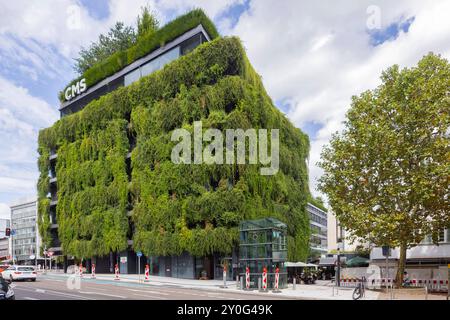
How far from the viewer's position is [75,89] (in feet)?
214

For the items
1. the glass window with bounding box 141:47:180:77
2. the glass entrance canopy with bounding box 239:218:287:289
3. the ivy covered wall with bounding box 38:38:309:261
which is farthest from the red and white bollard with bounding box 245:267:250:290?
the glass window with bounding box 141:47:180:77

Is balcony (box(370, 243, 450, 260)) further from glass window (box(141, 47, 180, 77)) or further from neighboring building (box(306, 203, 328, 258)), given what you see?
neighboring building (box(306, 203, 328, 258))

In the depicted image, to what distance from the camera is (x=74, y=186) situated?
59.3m

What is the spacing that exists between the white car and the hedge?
30198 mm

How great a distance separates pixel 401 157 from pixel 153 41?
35353mm

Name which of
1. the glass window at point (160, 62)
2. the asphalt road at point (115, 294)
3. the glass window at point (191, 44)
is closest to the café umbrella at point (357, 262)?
the asphalt road at point (115, 294)

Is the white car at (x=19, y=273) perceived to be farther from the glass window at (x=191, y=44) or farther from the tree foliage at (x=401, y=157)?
the glass window at (x=191, y=44)

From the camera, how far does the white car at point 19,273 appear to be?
3403 centimetres

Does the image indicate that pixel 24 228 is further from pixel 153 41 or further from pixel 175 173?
pixel 175 173

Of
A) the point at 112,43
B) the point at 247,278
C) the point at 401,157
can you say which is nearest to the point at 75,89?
the point at 112,43

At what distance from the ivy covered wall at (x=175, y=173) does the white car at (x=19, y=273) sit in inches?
510

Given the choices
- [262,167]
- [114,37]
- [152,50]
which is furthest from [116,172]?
[114,37]

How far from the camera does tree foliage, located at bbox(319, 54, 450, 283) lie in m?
28.3
